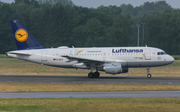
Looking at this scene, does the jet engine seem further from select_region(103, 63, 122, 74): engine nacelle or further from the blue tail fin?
the blue tail fin

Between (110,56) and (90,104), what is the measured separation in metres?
21.6

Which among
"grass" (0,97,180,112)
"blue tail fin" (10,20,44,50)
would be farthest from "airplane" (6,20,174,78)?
"grass" (0,97,180,112)

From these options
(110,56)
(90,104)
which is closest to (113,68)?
(110,56)

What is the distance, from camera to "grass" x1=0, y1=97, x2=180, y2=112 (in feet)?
56.2

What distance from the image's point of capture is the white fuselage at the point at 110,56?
3938 cm

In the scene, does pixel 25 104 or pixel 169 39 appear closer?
pixel 25 104

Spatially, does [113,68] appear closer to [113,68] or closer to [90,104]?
[113,68]

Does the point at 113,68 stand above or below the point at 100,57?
below

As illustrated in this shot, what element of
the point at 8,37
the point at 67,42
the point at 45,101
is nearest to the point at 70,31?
the point at 67,42

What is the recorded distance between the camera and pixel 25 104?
61.4 feet

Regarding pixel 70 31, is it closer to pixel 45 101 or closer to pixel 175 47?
pixel 175 47

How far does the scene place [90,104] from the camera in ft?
61.1

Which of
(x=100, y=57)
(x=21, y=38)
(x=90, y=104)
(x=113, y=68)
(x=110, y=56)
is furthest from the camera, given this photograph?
(x=21, y=38)

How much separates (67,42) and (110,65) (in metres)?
85.3
